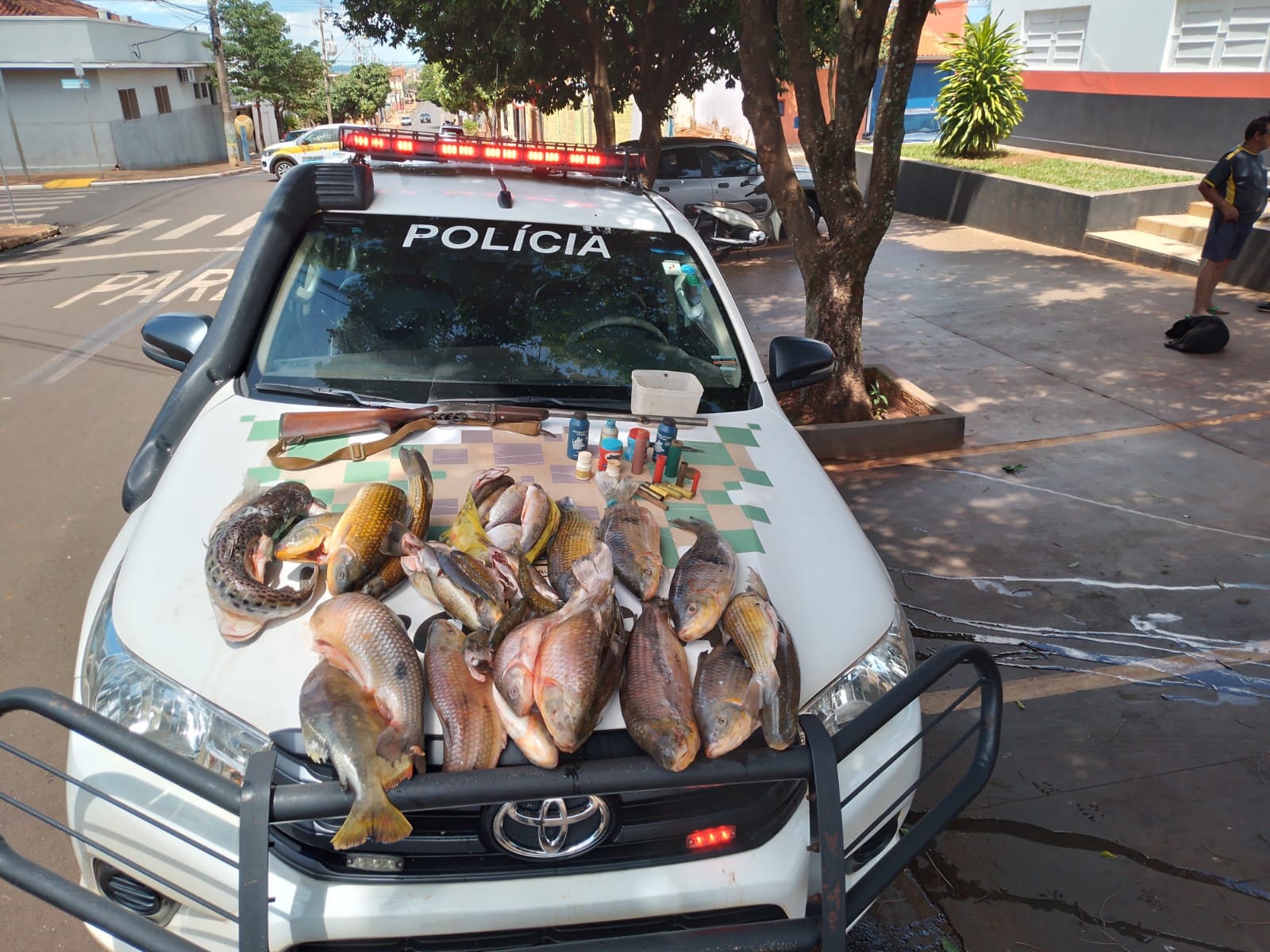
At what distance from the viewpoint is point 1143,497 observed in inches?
242

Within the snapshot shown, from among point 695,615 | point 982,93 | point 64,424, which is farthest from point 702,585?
Result: point 982,93

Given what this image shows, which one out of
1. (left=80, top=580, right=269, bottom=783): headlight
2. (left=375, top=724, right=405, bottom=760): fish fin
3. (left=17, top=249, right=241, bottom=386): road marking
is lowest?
(left=17, top=249, right=241, bottom=386): road marking

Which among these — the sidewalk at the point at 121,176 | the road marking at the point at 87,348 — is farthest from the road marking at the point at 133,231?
the road marking at the point at 87,348

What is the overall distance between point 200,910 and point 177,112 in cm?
4341

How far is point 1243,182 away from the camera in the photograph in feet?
30.1

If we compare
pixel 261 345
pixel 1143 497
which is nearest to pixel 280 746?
pixel 261 345

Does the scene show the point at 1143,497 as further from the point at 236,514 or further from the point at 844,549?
the point at 236,514

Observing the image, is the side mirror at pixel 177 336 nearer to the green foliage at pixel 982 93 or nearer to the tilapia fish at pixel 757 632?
the tilapia fish at pixel 757 632

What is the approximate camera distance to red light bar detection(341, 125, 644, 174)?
411 centimetres

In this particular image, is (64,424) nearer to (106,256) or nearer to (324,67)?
(106,256)

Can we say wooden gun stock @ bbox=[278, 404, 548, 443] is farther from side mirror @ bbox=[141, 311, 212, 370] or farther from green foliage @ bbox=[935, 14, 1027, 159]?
green foliage @ bbox=[935, 14, 1027, 159]

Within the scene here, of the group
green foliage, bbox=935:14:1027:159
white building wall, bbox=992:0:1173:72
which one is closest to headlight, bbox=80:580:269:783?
green foliage, bbox=935:14:1027:159

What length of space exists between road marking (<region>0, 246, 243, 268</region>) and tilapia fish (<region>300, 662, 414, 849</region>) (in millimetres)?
15047

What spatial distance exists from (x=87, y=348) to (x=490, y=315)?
25.6 ft
